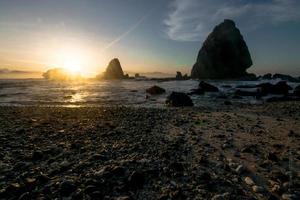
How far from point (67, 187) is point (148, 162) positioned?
2207 mm

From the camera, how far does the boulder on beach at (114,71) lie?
145750 millimetres

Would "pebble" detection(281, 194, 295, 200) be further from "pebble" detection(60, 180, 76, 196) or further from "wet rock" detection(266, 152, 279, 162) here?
"pebble" detection(60, 180, 76, 196)

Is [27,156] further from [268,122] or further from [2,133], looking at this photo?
[268,122]

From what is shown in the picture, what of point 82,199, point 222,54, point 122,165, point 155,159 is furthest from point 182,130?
point 222,54

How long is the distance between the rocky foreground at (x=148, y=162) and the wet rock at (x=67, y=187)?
2 cm

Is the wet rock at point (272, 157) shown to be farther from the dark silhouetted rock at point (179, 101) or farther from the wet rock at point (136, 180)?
the dark silhouetted rock at point (179, 101)

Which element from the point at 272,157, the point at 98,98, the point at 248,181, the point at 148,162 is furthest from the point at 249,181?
the point at 98,98

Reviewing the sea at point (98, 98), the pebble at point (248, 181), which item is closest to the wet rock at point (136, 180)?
the pebble at point (248, 181)

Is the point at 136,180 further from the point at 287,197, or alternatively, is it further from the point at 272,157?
the point at 272,157

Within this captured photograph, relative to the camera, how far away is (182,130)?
36.1 ft

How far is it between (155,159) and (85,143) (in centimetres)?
292

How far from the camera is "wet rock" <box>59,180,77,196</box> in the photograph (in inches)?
200

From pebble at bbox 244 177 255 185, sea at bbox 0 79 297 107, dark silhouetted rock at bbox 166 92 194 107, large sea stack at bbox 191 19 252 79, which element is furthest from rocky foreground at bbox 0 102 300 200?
large sea stack at bbox 191 19 252 79

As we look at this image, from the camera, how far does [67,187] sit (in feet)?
17.1
